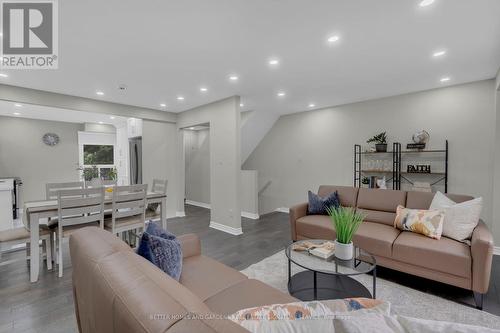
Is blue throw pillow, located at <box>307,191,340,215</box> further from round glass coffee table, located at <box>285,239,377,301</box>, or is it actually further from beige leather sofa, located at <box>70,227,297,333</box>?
beige leather sofa, located at <box>70,227,297,333</box>

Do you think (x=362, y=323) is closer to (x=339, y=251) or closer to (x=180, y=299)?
(x=180, y=299)

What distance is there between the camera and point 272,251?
133 inches

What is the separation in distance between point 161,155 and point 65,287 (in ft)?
11.4

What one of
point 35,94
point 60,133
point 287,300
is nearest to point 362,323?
point 287,300

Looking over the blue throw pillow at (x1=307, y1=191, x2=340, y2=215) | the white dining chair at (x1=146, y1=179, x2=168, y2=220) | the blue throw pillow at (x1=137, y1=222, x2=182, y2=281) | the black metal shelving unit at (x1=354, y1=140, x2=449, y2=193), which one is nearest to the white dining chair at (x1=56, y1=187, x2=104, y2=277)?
the white dining chair at (x1=146, y1=179, x2=168, y2=220)

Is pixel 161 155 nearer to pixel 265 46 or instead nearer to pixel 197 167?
pixel 197 167

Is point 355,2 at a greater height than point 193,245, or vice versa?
point 355,2

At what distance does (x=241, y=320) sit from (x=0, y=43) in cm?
344

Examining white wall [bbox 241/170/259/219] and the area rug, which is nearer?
the area rug

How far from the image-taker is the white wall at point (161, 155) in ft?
17.3

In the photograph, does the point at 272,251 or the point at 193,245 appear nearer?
the point at 193,245

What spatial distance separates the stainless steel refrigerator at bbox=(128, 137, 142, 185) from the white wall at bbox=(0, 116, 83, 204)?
242cm

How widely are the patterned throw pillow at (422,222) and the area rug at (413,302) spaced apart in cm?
66

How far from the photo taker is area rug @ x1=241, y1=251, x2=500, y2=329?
6.31 feet
